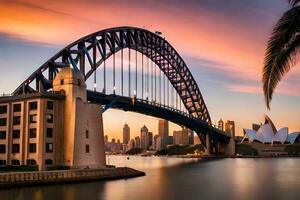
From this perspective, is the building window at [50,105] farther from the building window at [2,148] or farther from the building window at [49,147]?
the building window at [2,148]

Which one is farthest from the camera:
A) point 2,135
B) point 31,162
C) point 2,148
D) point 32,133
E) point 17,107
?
point 2,135

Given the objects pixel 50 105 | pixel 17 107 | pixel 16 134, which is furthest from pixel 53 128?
pixel 17 107

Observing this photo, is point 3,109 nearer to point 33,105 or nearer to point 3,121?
point 3,121

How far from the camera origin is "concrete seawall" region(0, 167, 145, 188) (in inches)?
1890

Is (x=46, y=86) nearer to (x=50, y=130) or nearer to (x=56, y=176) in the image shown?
(x=50, y=130)

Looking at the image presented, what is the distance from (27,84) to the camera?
7188 centimetres

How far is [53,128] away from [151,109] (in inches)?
1751

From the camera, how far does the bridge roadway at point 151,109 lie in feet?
274

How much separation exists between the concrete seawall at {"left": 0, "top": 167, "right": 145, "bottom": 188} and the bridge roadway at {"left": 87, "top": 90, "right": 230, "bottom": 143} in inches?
880

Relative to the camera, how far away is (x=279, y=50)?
11352mm

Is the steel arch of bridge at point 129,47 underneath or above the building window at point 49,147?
above

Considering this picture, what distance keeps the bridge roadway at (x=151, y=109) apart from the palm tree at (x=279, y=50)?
69.2 metres

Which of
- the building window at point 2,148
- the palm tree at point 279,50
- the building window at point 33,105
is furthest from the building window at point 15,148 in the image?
the palm tree at point 279,50

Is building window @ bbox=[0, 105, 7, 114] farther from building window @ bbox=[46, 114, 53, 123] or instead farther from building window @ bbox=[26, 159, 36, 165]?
building window @ bbox=[26, 159, 36, 165]
